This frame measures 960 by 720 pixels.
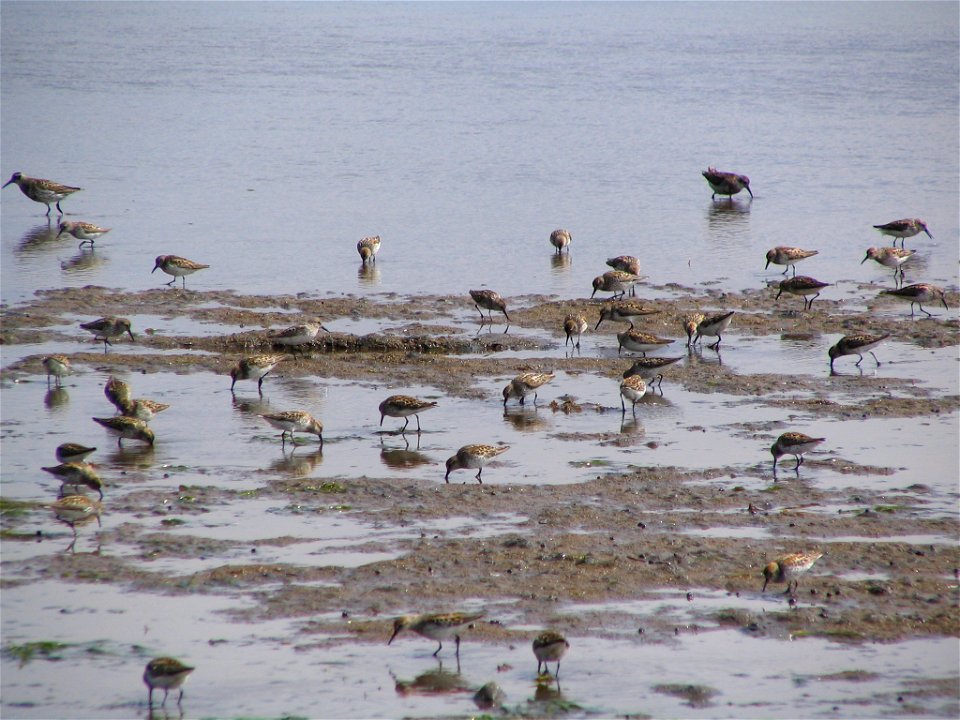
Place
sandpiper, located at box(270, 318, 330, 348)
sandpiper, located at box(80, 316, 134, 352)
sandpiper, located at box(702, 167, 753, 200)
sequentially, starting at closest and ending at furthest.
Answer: sandpiper, located at box(270, 318, 330, 348) < sandpiper, located at box(80, 316, 134, 352) < sandpiper, located at box(702, 167, 753, 200)

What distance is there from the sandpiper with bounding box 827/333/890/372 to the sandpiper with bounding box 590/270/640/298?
4327mm

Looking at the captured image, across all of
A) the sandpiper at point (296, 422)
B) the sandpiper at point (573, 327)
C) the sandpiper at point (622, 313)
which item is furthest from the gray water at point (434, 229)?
the sandpiper at point (622, 313)

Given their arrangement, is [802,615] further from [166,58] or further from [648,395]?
[166,58]

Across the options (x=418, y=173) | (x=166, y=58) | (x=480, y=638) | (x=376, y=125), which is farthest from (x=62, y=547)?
(x=166, y=58)

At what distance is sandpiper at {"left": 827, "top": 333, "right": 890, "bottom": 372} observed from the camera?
17094 mm

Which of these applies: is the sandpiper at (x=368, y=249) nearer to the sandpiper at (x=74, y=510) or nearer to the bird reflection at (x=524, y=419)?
the bird reflection at (x=524, y=419)

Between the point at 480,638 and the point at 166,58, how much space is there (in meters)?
63.4

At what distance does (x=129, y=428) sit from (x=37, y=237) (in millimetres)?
13023

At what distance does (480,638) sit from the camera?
966 centimetres

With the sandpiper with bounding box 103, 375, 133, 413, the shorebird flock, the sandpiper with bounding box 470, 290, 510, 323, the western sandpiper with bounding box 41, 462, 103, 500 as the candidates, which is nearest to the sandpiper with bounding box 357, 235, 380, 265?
the shorebird flock

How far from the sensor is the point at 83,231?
24.3m

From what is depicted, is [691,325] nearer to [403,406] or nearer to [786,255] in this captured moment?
[786,255]

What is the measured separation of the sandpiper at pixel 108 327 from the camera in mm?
17766

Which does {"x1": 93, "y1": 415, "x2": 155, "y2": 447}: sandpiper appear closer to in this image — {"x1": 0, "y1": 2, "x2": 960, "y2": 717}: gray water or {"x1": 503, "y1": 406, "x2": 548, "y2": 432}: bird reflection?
{"x1": 0, "y1": 2, "x2": 960, "y2": 717}: gray water
